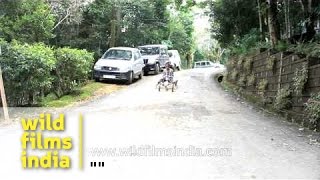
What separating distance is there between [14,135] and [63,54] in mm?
6990

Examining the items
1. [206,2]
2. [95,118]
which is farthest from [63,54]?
[206,2]

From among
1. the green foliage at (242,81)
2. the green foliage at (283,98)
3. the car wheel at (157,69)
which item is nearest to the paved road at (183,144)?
the green foliage at (283,98)

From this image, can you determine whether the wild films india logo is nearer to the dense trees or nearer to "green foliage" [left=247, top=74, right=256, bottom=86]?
"green foliage" [left=247, top=74, right=256, bottom=86]

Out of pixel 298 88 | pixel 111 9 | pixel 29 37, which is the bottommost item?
pixel 298 88

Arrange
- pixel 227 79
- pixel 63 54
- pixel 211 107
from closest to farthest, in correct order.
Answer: pixel 211 107 < pixel 63 54 < pixel 227 79

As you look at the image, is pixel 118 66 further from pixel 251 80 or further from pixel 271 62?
pixel 271 62

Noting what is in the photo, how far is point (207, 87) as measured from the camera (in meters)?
20.5

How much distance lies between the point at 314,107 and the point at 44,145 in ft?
19.2

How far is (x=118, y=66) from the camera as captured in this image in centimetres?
2109

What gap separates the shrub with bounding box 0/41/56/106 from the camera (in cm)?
1295

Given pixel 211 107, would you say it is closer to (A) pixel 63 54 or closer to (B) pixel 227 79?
(A) pixel 63 54

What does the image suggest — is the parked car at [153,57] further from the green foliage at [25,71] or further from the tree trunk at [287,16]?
the green foliage at [25,71]

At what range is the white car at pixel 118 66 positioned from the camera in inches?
829

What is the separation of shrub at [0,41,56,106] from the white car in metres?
7.15
